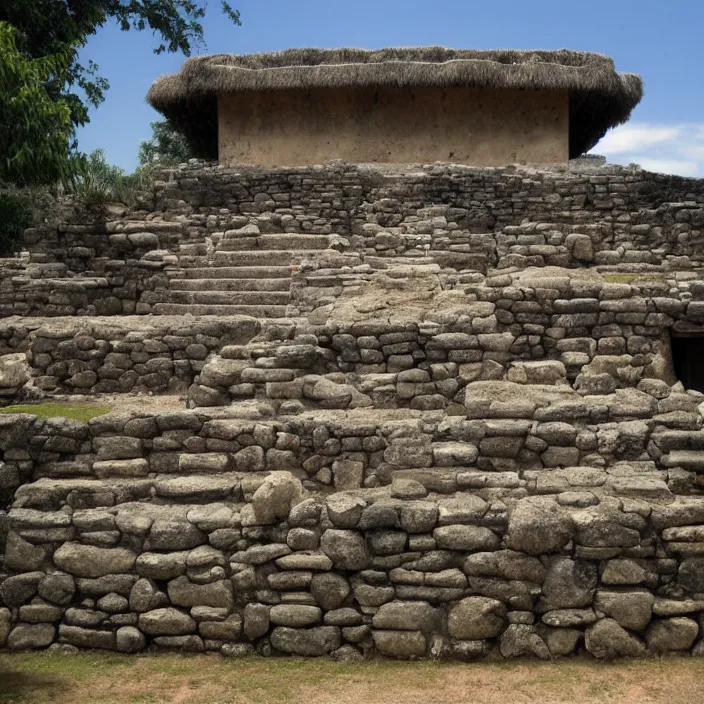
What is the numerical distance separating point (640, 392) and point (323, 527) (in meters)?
2.74

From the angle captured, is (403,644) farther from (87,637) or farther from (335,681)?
(87,637)

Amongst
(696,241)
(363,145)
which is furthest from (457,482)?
Result: (363,145)

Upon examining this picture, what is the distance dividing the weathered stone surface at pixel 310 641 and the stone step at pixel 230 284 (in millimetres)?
5496

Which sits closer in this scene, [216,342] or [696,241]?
[216,342]

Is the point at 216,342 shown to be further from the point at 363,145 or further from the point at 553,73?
the point at 553,73

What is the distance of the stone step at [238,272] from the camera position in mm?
10359

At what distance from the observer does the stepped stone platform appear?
16.6 ft

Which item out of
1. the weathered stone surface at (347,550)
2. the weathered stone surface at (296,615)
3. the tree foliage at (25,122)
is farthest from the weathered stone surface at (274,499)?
the tree foliage at (25,122)

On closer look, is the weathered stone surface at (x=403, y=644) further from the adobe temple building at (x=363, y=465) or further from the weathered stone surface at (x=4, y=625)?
the weathered stone surface at (x=4, y=625)

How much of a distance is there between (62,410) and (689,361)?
6350 millimetres

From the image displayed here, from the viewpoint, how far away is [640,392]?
6121mm

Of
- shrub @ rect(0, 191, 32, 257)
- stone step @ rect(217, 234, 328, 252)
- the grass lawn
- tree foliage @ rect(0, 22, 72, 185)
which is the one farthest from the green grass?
shrub @ rect(0, 191, 32, 257)

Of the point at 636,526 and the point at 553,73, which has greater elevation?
the point at 553,73

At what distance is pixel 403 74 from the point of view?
14406 mm
